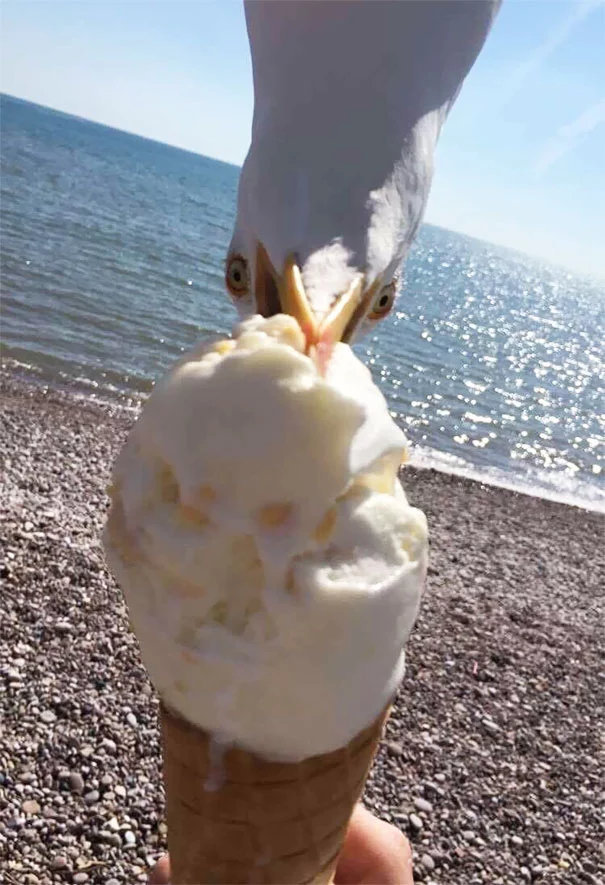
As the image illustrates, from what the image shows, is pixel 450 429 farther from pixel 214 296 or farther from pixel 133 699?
pixel 133 699

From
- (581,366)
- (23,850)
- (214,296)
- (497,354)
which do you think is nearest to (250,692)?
(23,850)

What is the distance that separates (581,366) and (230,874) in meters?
36.7

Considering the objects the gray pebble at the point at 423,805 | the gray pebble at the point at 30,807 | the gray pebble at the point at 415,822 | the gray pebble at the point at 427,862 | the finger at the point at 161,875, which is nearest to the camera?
the finger at the point at 161,875

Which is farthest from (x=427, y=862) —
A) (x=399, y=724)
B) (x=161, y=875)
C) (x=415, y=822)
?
(x=161, y=875)

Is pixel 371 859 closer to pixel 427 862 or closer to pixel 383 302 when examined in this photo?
pixel 383 302

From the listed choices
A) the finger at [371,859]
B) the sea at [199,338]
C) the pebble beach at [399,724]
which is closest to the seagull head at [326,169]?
the finger at [371,859]

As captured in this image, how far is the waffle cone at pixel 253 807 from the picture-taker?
4.37 ft

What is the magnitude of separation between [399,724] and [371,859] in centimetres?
435

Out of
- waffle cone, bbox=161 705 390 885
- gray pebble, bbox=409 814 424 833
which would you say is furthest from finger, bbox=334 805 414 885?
gray pebble, bbox=409 814 424 833

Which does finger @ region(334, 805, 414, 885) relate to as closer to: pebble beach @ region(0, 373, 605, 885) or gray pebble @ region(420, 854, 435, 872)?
pebble beach @ region(0, 373, 605, 885)

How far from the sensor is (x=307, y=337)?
3.79 ft

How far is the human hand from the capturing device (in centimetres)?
215

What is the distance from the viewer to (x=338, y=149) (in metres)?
1.30

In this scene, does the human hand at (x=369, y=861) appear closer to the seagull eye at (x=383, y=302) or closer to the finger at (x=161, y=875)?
the finger at (x=161, y=875)
